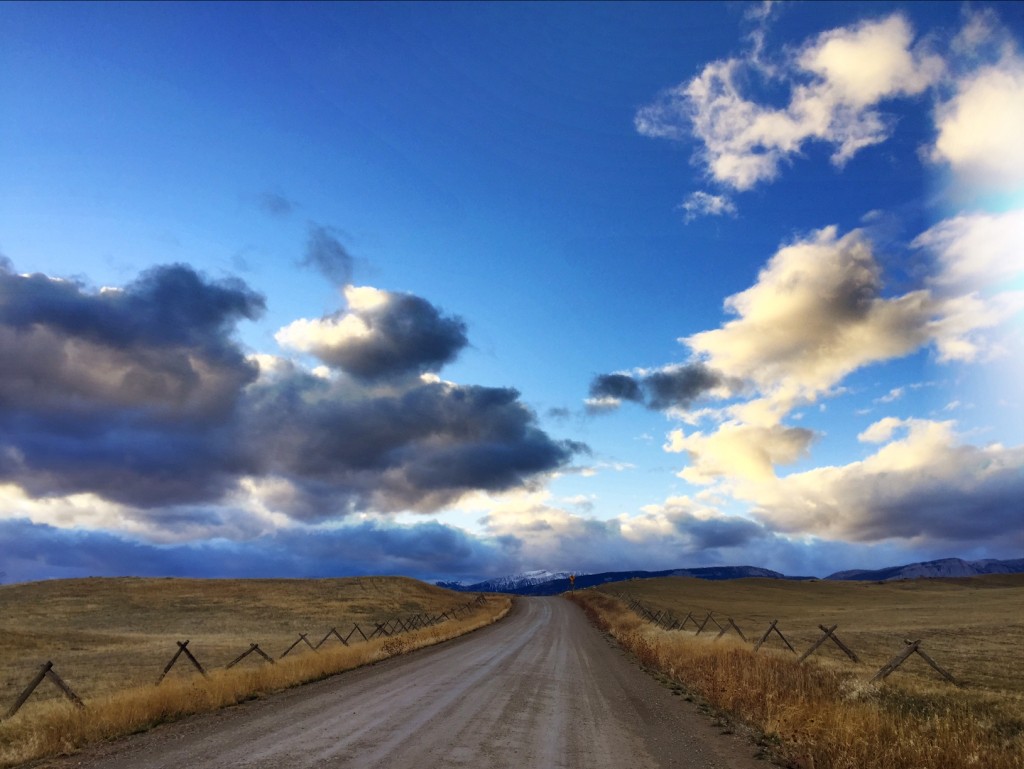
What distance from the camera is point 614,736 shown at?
1318 cm

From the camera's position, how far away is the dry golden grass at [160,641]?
14.3m

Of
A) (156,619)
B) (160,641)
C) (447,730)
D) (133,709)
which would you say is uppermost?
(133,709)

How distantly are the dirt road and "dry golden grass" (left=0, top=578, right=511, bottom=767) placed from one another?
1.05 m

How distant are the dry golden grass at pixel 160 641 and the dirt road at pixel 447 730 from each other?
41.4 inches

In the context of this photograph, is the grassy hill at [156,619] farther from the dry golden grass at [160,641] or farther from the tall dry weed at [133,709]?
the tall dry weed at [133,709]

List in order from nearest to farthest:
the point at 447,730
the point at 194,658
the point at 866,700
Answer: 1. the point at 447,730
2. the point at 866,700
3. the point at 194,658

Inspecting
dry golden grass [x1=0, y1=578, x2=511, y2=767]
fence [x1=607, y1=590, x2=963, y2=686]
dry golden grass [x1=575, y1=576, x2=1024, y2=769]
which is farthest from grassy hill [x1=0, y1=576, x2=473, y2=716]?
fence [x1=607, y1=590, x2=963, y2=686]

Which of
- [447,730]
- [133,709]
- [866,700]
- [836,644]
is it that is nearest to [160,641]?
[133,709]

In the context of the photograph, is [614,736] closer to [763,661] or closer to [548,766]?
[548,766]

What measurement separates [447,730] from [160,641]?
40.9 meters

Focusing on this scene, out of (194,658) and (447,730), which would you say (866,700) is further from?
(194,658)

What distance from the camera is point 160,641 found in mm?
44062

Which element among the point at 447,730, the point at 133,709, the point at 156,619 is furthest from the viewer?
the point at 156,619

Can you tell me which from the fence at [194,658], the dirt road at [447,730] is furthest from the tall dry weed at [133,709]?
the dirt road at [447,730]
